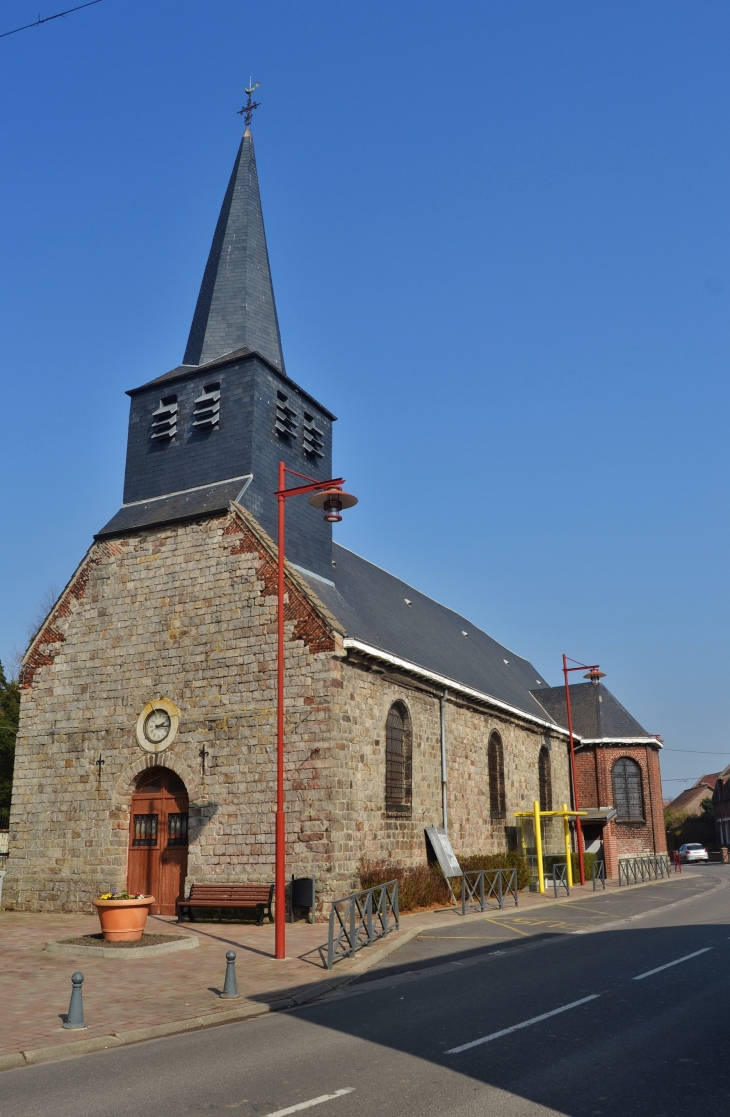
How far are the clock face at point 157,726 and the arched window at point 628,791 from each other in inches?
819

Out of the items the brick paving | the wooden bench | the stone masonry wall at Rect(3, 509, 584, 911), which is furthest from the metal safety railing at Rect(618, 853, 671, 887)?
the wooden bench

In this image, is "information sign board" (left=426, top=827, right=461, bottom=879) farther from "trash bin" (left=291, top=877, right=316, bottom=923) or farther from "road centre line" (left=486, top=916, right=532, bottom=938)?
"trash bin" (left=291, top=877, right=316, bottom=923)

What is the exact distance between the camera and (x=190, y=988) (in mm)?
10062

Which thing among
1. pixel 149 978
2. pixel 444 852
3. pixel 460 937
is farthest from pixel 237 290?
pixel 149 978

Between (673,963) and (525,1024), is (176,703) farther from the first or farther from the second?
(525,1024)

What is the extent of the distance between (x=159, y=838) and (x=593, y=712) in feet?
69.2

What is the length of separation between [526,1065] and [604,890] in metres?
20.1

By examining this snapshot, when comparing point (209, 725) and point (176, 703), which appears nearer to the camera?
point (209, 725)

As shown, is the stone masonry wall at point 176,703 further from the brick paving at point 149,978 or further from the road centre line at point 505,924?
the road centre line at point 505,924

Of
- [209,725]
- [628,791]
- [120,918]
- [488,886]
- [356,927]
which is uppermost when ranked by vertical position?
[209,725]

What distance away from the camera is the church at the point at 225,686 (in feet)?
56.2

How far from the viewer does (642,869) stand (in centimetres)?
2941

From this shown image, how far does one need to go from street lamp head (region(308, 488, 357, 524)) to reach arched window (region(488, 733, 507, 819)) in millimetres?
13019

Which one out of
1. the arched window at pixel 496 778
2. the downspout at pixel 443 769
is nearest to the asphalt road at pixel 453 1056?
the downspout at pixel 443 769
